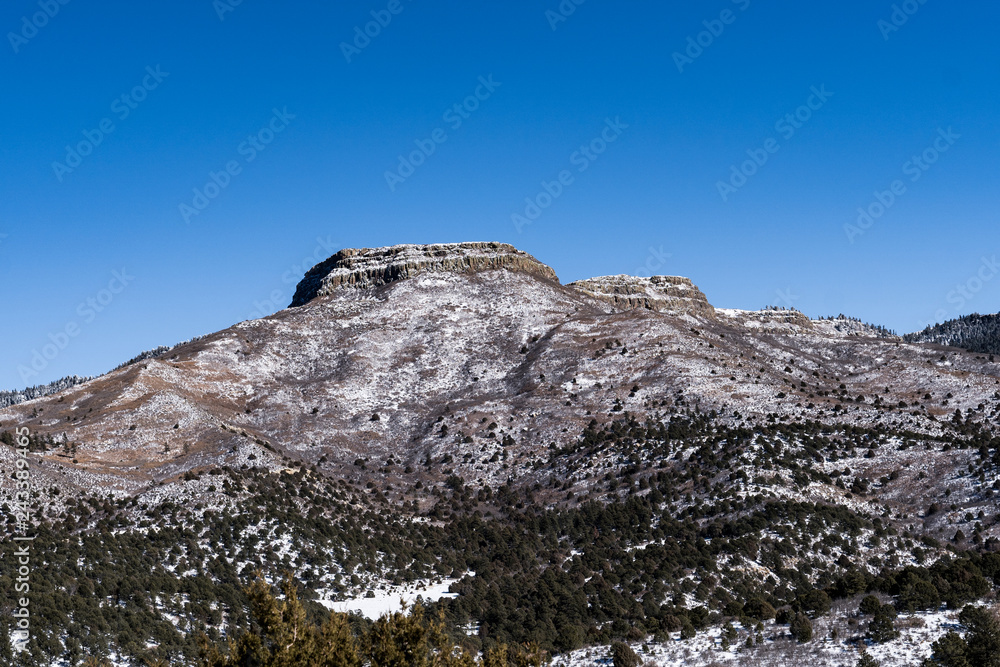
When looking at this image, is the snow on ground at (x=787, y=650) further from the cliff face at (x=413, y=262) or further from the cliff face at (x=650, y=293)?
the cliff face at (x=650, y=293)

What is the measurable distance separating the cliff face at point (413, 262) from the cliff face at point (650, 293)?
23168 millimetres

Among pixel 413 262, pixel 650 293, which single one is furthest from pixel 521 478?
pixel 650 293

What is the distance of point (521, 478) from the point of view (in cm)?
8194

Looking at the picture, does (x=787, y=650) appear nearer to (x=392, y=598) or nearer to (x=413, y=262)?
(x=392, y=598)

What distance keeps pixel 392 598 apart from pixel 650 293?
12826cm

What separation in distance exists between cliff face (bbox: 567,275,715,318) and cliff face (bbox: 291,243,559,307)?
2317 centimetres

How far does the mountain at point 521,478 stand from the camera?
166ft

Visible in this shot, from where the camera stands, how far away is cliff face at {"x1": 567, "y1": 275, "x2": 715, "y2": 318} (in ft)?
554

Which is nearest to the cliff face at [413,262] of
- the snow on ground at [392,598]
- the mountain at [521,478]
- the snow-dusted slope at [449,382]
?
the snow-dusted slope at [449,382]

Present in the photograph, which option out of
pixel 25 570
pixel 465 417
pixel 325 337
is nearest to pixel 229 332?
pixel 325 337

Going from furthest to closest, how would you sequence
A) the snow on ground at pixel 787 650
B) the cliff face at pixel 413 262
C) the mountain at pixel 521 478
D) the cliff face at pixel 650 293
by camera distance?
the cliff face at pixel 650 293 < the cliff face at pixel 413 262 < the mountain at pixel 521 478 < the snow on ground at pixel 787 650

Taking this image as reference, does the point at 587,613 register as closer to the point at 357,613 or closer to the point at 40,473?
the point at 357,613

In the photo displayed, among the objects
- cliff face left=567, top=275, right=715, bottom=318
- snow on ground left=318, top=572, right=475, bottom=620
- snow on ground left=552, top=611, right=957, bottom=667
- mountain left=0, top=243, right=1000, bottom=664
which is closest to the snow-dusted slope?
mountain left=0, top=243, right=1000, bottom=664

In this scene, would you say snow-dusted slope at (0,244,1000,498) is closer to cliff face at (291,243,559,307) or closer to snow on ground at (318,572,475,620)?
cliff face at (291,243,559,307)
